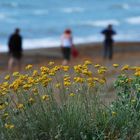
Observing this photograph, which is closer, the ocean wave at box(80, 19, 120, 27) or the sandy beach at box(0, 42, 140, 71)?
the sandy beach at box(0, 42, 140, 71)

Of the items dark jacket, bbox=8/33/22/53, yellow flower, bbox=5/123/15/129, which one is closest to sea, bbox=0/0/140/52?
dark jacket, bbox=8/33/22/53

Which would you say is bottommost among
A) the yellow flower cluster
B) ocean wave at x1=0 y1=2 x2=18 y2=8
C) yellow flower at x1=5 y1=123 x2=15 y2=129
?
ocean wave at x1=0 y1=2 x2=18 y2=8

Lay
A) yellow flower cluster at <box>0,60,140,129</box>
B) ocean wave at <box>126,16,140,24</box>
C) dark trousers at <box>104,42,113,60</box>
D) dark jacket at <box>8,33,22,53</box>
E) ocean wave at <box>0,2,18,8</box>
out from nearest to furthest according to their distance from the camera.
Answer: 1. yellow flower cluster at <box>0,60,140,129</box>
2. dark jacket at <box>8,33,22,53</box>
3. dark trousers at <box>104,42,113,60</box>
4. ocean wave at <box>126,16,140,24</box>
5. ocean wave at <box>0,2,18,8</box>

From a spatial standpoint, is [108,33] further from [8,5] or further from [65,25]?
[8,5]

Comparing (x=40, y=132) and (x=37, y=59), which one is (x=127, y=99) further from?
(x=37, y=59)

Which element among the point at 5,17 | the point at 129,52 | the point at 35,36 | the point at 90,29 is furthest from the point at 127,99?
the point at 5,17

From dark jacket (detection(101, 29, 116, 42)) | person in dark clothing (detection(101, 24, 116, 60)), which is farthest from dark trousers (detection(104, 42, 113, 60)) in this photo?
dark jacket (detection(101, 29, 116, 42))

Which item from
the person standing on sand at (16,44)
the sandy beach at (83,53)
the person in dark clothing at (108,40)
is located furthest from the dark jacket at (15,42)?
the sandy beach at (83,53)

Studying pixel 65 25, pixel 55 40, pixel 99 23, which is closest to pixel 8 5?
pixel 99 23

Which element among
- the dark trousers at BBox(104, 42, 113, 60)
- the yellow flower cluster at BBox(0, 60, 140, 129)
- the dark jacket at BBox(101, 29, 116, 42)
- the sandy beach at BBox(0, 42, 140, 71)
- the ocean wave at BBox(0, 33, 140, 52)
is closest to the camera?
the yellow flower cluster at BBox(0, 60, 140, 129)

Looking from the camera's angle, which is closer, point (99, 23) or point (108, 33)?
point (108, 33)

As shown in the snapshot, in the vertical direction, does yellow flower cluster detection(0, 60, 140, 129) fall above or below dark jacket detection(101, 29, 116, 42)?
above

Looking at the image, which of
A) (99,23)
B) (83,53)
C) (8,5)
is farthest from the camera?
(8,5)

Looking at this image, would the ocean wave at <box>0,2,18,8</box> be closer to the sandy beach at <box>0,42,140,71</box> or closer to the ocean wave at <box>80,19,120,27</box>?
the ocean wave at <box>80,19,120,27</box>
